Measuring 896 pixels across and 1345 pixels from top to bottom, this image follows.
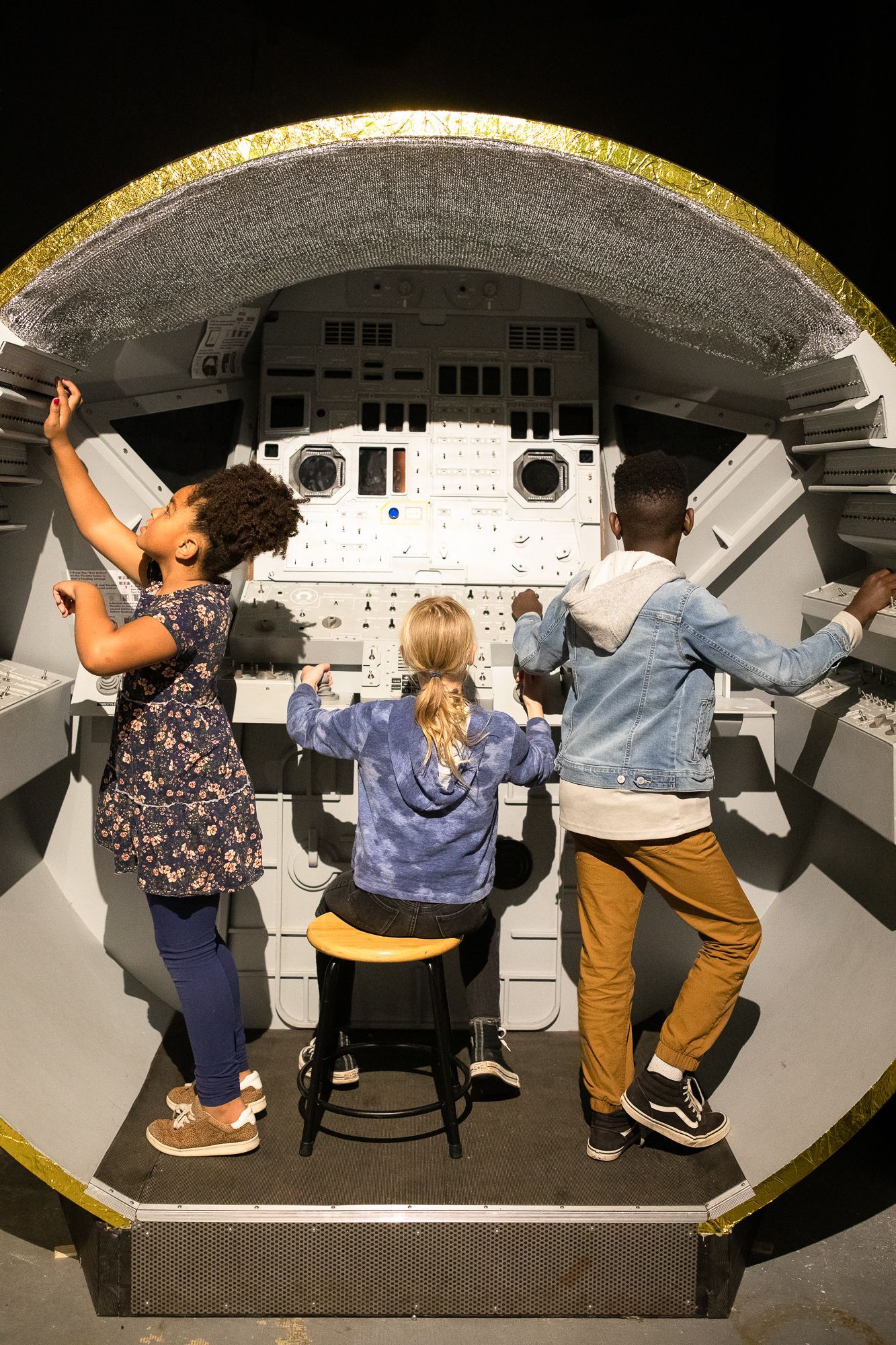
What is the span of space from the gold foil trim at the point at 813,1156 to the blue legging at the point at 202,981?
106cm

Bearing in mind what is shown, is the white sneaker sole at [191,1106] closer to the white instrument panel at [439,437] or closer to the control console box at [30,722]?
the control console box at [30,722]

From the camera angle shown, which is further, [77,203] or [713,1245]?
[77,203]

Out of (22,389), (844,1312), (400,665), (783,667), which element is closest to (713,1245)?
(844,1312)

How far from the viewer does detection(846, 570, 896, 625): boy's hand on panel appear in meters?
2.32

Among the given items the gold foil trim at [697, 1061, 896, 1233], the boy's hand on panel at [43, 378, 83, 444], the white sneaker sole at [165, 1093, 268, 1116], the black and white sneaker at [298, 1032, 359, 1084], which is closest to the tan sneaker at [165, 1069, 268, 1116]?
the white sneaker sole at [165, 1093, 268, 1116]

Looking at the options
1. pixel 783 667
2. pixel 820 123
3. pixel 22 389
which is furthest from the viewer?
pixel 820 123

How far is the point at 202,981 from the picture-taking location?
2.31m

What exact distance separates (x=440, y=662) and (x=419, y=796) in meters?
0.28

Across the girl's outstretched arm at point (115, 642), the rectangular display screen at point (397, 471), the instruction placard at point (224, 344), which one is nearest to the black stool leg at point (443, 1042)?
the girl's outstretched arm at point (115, 642)

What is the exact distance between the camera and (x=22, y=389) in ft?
8.15

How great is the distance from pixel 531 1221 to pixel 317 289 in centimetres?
251

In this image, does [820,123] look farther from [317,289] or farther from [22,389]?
[22,389]

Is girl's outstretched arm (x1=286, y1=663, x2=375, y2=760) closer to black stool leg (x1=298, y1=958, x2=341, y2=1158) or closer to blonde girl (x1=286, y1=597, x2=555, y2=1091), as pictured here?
blonde girl (x1=286, y1=597, x2=555, y2=1091)

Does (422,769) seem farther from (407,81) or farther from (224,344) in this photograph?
(407,81)
